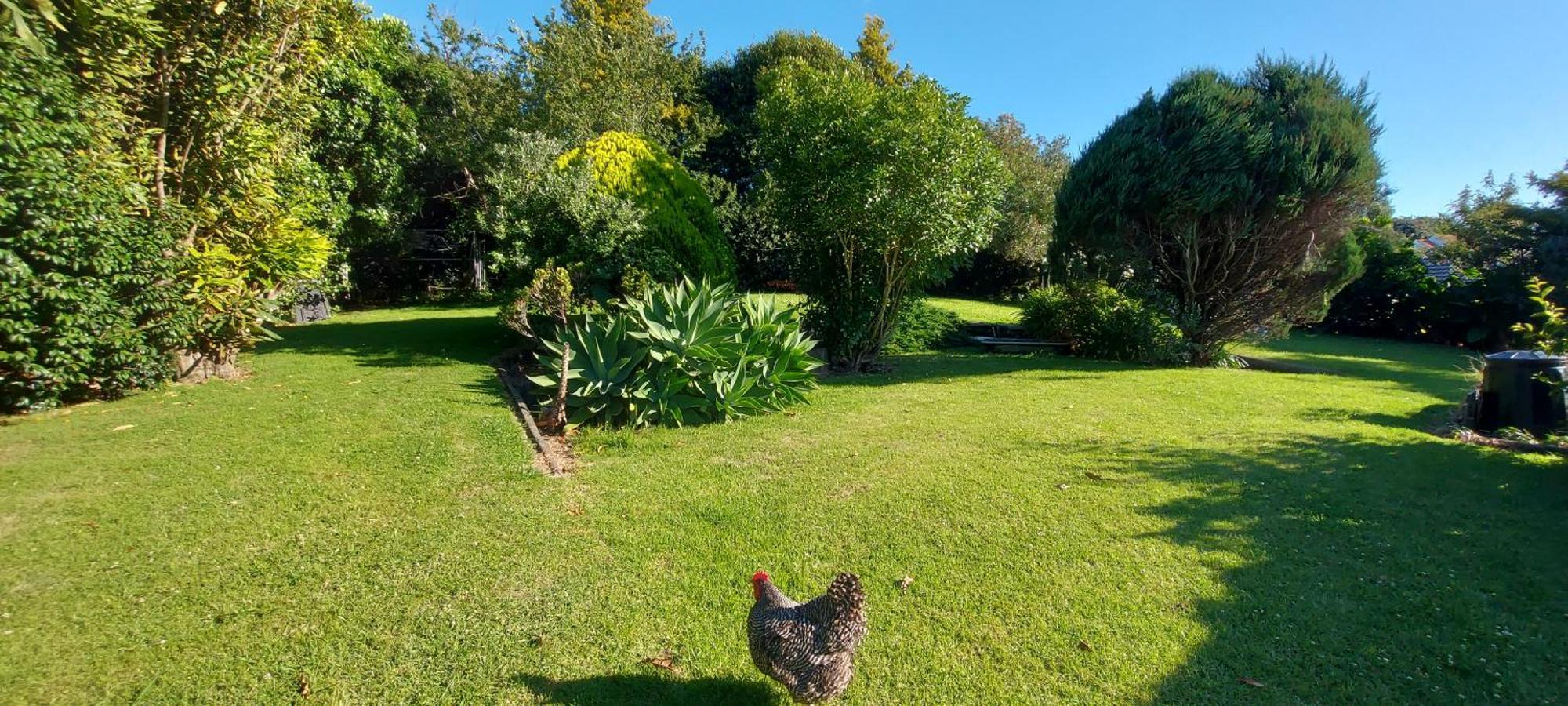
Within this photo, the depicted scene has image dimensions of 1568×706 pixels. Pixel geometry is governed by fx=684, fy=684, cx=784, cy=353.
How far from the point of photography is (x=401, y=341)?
11102 millimetres

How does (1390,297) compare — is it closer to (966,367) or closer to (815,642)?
(966,367)

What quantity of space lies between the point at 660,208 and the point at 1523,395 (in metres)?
9.69

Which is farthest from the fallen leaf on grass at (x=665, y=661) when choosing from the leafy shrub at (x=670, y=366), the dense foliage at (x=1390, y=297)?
the dense foliage at (x=1390, y=297)

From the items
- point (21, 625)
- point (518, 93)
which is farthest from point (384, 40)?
point (21, 625)

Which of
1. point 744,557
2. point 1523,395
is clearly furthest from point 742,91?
point 744,557

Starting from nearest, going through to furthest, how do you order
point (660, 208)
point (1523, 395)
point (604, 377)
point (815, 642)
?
point (815, 642) < point (1523, 395) < point (604, 377) < point (660, 208)

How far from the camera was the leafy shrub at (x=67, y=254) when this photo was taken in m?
5.12

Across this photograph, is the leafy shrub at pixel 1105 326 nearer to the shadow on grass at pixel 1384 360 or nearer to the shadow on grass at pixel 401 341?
the shadow on grass at pixel 1384 360

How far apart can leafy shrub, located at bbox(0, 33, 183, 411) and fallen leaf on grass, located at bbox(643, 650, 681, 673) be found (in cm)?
600

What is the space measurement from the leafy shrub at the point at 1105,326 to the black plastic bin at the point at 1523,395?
4.88 m

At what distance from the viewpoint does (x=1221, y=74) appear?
1125 centimetres

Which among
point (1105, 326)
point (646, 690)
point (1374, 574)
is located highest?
point (1105, 326)

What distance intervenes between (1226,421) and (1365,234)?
992 cm

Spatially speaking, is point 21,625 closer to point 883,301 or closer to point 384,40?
point 883,301
